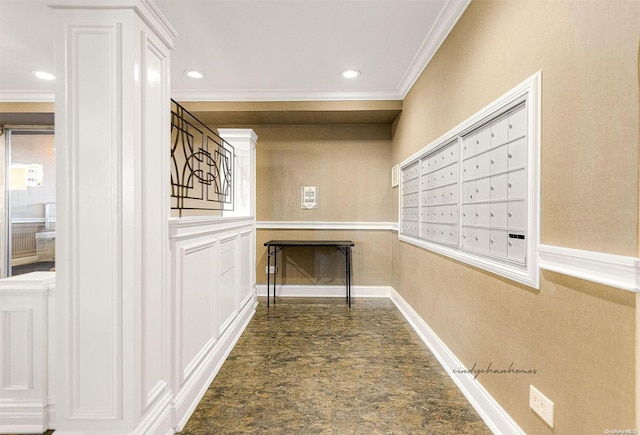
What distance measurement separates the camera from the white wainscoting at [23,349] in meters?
1.55

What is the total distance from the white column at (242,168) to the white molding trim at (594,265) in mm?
2981

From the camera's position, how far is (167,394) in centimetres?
154

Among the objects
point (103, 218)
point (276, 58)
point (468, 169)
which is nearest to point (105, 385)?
point (103, 218)

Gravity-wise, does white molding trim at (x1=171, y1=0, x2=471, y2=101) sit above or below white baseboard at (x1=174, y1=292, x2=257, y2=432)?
above

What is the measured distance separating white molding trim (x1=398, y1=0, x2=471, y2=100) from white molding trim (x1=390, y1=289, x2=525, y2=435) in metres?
2.26

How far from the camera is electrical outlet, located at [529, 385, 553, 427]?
4.08 ft

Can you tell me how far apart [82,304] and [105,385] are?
331 mm

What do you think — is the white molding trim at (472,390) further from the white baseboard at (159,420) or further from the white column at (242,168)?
the white column at (242,168)

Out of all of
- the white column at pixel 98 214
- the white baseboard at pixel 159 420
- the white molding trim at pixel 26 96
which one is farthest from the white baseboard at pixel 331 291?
the white molding trim at pixel 26 96

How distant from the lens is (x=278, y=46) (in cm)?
274

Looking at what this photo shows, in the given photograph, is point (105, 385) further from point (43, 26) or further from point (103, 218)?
point (43, 26)

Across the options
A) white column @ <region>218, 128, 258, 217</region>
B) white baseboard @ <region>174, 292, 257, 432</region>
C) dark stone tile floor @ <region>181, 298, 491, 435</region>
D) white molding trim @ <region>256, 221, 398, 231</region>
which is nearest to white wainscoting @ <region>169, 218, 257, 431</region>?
white baseboard @ <region>174, 292, 257, 432</region>

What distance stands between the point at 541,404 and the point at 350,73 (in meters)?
3.01

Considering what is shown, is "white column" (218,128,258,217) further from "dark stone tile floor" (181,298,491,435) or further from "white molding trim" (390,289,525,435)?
"white molding trim" (390,289,525,435)
